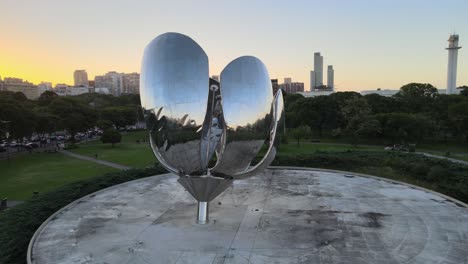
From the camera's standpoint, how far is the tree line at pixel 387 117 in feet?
173

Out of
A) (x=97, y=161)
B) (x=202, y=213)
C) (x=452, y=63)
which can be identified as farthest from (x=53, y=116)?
(x=452, y=63)

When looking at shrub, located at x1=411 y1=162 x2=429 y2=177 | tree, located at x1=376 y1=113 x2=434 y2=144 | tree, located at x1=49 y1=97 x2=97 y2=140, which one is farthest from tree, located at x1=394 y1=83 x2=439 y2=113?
tree, located at x1=49 y1=97 x2=97 y2=140

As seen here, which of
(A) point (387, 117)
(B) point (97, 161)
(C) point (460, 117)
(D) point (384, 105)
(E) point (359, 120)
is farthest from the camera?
(D) point (384, 105)

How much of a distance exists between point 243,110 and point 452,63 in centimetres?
14486

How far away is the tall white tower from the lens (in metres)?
131

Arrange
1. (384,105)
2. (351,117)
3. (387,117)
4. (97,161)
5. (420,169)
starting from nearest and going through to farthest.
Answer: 1. (420,169)
2. (97,161)
3. (387,117)
4. (351,117)
5. (384,105)

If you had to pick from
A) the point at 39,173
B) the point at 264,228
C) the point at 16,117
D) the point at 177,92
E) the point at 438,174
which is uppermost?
the point at 177,92

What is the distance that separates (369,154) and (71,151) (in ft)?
126

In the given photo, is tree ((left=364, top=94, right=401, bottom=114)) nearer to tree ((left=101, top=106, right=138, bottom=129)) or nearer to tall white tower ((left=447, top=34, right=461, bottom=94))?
tree ((left=101, top=106, right=138, bottom=129))

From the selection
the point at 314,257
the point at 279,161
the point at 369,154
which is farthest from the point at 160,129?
the point at 369,154

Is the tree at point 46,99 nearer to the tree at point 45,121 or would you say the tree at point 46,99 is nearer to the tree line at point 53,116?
the tree line at point 53,116

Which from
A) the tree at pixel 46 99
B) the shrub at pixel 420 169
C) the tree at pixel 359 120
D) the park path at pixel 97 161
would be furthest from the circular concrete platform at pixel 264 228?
the tree at pixel 46 99

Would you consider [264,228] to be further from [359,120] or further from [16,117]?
[359,120]

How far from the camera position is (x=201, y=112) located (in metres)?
15.1
